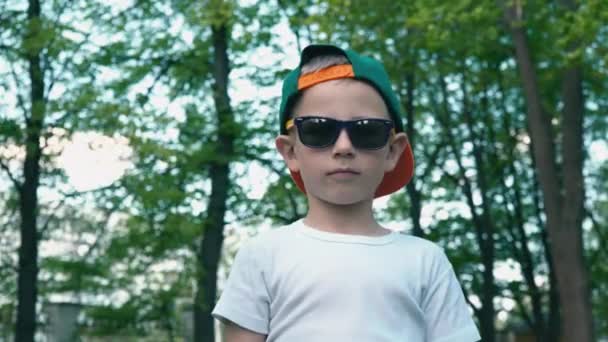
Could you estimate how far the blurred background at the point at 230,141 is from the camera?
529 inches

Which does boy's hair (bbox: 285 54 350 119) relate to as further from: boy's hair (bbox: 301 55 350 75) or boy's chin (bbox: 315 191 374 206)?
boy's chin (bbox: 315 191 374 206)

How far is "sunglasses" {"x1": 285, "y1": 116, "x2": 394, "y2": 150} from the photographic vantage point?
99.0 inches

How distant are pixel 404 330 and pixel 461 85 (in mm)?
17812

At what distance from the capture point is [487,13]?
13062 millimetres

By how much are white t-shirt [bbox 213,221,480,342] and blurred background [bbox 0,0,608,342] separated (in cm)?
953

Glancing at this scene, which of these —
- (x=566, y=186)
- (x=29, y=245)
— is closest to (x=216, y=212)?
(x=29, y=245)

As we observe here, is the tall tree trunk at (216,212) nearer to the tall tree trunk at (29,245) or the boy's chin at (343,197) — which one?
the tall tree trunk at (29,245)

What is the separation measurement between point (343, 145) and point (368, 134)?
0.07 metres

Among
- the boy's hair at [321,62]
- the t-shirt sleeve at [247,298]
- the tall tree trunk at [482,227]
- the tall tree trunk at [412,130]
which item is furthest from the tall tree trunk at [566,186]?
the t-shirt sleeve at [247,298]

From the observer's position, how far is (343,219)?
256 centimetres

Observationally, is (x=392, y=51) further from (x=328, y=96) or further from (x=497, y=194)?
(x=328, y=96)

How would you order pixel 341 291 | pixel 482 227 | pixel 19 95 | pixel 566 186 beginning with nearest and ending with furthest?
pixel 341 291 < pixel 566 186 < pixel 19 95 < pixel 482 227

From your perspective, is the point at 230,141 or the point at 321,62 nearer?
the point at 321,62

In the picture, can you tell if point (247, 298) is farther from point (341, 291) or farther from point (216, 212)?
Result: point (216, 212)
